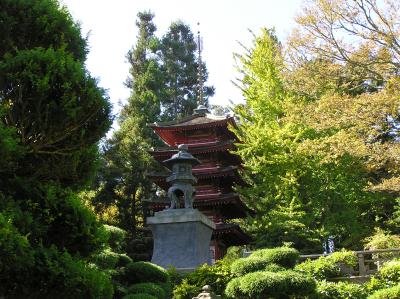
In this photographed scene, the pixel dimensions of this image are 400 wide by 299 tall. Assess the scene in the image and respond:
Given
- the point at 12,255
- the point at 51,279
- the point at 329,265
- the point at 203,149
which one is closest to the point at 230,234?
the point at 203,149

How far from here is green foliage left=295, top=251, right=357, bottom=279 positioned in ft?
42.2

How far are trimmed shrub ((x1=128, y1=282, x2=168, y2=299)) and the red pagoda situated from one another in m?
9.51

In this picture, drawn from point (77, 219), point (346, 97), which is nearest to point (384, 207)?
point (346, 97)

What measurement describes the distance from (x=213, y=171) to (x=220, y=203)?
1.50 metres

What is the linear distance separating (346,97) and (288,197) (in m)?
10.2

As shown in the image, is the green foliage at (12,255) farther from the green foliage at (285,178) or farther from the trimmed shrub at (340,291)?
the green foliage at (285,178)

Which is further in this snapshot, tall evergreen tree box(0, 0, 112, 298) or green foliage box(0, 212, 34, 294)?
tall evergreen tree box(0, 0, 112, 298)

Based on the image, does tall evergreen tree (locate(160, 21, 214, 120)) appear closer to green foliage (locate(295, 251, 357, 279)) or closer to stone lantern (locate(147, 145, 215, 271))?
stone lantern (locate(147, 145, 215, 271))

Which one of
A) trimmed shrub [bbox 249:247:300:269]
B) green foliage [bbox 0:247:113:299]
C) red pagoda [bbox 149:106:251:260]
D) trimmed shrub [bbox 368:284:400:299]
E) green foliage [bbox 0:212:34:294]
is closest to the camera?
green foliage [bbox 0:212:34:294]

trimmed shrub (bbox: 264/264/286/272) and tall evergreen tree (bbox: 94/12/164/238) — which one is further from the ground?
tall evergreen tree (bbox: 94/12/164/238)

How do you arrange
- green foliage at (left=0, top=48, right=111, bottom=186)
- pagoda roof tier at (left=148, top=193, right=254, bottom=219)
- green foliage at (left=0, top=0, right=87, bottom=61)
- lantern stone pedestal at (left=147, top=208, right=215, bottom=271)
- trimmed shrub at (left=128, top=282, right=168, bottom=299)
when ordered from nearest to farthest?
1. green foliage at (left=0, top=48, right=111, bottom=186)
2. green foliage at (left=0, top=0, right=87, bottom=61)
3. trimmed shrub at (left=128, top=282, right=168, bottom=299)
4. lantern stone pedestal at (left=147, top=208, right=215, bottom=271)
5. pagoda roof tier at (left=148, top=193, right=254, bottom=219)

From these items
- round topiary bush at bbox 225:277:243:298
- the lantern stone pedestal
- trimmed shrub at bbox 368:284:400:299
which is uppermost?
the lantern stone pedestal

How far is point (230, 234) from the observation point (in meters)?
21.9

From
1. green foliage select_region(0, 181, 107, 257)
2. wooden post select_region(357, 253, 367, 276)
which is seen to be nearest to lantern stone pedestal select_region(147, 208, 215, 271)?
wooden post select_region(357, 253, 367, 276)
